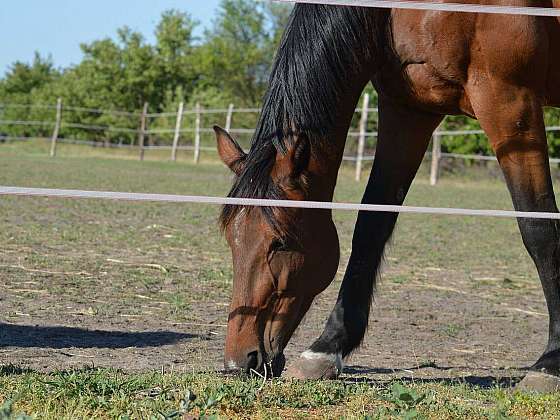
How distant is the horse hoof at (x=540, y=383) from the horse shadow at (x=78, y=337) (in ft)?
5.48

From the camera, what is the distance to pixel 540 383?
360 centimetres

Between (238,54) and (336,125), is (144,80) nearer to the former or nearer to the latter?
(238,54)

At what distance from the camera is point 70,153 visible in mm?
29766

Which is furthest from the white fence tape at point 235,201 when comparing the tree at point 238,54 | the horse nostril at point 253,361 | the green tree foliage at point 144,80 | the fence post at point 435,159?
the tree at point 238,54

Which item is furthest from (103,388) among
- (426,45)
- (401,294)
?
(401,294)

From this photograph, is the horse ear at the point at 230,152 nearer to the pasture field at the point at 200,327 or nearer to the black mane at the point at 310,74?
the black mane at the point at 310,74

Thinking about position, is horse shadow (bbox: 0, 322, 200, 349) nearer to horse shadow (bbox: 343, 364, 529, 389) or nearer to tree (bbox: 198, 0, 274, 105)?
horse shadow (bbox: 343, 364, 529, 389)

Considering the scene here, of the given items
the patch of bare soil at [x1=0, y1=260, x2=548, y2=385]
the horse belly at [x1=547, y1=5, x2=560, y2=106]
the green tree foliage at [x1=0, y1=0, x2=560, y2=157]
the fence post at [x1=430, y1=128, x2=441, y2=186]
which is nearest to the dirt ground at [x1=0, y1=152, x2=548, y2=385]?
the patch of bare soil at [x1=0, y1=260, x2=548, y2=385]

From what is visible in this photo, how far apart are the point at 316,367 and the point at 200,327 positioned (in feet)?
3.32

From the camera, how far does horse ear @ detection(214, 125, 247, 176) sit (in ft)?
12.1

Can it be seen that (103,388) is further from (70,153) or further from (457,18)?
(70,153)

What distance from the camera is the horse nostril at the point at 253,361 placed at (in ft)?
11.3

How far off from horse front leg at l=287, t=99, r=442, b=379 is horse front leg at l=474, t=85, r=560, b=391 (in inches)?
21.0

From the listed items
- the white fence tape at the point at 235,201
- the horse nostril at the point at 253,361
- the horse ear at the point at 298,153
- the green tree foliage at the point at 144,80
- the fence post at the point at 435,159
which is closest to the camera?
the white fence tape at the point at 235,201
